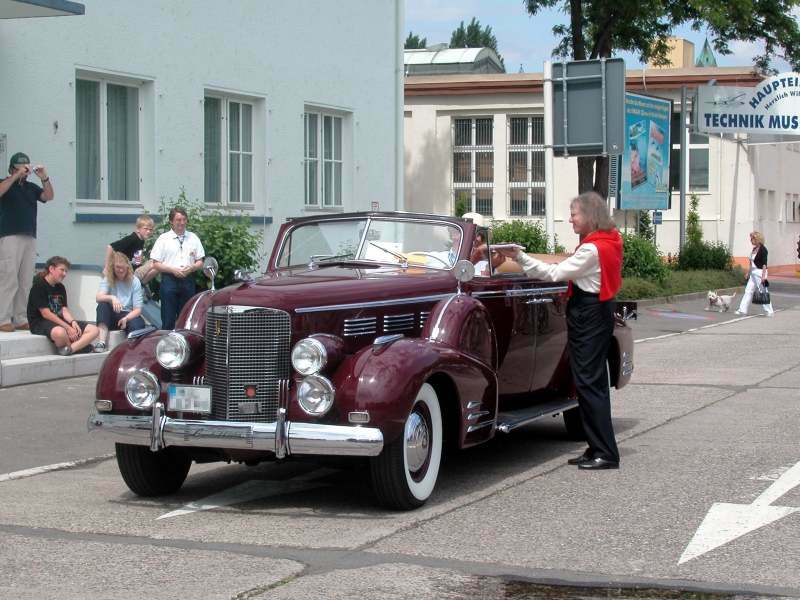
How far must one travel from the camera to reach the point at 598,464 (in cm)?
860

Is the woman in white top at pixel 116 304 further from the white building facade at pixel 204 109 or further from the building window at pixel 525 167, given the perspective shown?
the building window at pixel 525 167

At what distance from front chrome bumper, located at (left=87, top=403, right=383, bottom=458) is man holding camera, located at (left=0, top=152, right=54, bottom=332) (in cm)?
707

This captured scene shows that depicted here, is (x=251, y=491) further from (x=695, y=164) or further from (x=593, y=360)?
(x=695, y=164)

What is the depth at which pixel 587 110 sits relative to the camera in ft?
69.0

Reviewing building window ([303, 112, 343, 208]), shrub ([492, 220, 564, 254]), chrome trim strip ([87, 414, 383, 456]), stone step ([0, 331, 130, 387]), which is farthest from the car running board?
shrub ([492, 220, 564, 254])

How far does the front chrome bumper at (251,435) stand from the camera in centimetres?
685

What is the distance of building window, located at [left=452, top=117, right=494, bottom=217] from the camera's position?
139 feet

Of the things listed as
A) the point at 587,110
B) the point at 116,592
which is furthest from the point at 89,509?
the point at 587,110

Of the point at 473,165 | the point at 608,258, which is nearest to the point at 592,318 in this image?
the point at 608,258

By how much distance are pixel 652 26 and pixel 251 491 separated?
26.6 metres

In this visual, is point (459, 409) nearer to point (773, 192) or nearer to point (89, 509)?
point (89, 509)

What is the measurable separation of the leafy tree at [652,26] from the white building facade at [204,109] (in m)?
9.62

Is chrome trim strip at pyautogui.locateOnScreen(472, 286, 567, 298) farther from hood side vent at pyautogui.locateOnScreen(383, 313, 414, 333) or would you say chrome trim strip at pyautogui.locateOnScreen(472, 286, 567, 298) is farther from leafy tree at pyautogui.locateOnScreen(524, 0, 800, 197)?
leafy tree at pyautogui.locateOnScreen(524, 0, 800, 197)

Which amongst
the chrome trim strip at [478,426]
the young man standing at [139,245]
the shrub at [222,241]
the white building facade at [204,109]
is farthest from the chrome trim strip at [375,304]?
the white building facade at [204,109]
